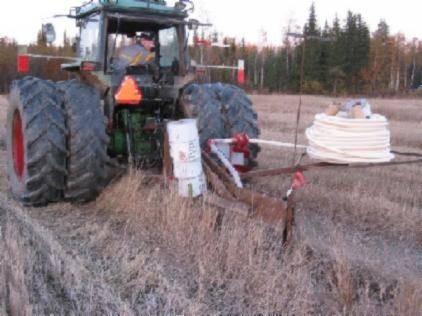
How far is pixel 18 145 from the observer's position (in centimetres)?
683

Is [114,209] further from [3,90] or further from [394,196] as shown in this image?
[3,90]

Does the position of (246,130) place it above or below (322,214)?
above

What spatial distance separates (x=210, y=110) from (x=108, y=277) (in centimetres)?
306

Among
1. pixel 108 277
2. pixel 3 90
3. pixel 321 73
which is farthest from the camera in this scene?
pixel 321 73

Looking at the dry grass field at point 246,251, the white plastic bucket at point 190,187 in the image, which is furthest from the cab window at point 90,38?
the white plastic bucket at point 190,187

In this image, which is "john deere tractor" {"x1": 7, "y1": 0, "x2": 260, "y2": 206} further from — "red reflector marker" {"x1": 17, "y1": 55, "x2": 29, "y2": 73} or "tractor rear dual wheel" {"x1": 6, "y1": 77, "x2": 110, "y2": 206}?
"red reflector marker" {"x1": 17, "y1": 55, "x2": 29, "y2": 73}

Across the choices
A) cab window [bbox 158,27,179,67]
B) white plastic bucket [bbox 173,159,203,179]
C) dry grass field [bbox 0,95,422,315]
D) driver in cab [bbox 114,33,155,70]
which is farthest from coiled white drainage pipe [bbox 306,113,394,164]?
cab window [bbox 158,27,179,67]

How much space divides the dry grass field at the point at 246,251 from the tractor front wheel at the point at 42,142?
0.23 meters

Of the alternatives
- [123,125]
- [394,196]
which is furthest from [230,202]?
[394,196]

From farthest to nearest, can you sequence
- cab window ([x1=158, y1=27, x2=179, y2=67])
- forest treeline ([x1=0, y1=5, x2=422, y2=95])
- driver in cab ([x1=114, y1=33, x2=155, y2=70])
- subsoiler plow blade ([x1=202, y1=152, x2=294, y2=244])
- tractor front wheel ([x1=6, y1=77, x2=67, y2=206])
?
forest treeline ([x1=0, y1=5, x2=422, y2=95]), cab window ([x1=158, y1=27, x2=179, y2=67]), driver in cab ([x1=114, y1=33, x2=155, y2=70]), tractor front wheel ([x1=6, y1=77, x2=67, y2=206]), subsoiler plow blade ([x1=202, y1=152, x2=294, y2=244])

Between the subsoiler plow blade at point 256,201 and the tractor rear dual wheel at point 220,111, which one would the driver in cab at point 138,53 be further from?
the subsoiler plow blade at point 256,201

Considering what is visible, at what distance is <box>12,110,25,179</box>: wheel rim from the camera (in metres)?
6.66

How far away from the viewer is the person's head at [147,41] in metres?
7.07

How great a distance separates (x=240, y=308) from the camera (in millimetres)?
3551
